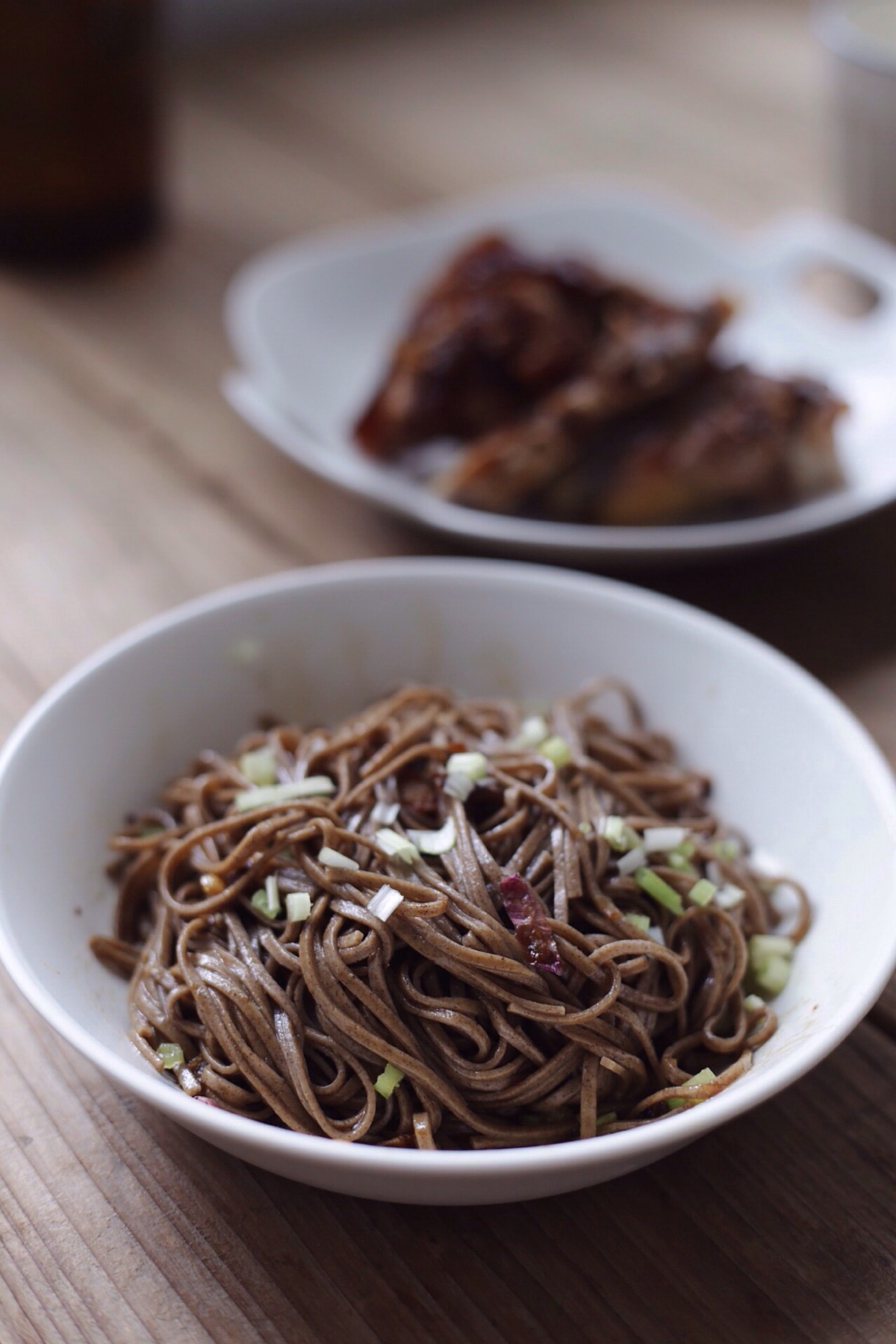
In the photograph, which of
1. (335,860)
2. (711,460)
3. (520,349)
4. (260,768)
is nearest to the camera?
(335,860)

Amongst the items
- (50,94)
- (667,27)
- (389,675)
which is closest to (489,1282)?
(389,675)

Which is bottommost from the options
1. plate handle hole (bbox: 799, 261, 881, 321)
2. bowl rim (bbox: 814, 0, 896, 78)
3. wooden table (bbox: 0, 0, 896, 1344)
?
wooden table (bbox: 0, 0, 896, 1344)

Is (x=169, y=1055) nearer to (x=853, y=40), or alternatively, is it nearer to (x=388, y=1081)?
(x=388, y=1081)

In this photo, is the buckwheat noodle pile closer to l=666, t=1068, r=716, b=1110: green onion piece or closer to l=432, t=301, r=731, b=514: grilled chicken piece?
l=666, t=1068, r=716, b=1110: green onion piece

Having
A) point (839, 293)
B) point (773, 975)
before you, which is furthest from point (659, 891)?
point (839, 293)

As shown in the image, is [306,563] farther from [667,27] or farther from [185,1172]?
[667,27]

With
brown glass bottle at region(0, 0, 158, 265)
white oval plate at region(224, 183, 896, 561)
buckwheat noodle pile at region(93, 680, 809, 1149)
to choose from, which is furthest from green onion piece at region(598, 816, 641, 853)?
brown glass bottle at region(0, 0, 158, 265)

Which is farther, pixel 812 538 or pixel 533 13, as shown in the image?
pixel 533 13
